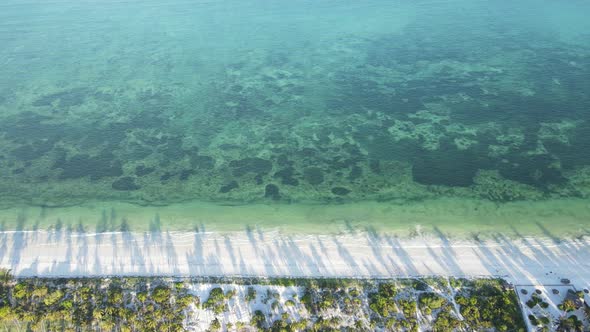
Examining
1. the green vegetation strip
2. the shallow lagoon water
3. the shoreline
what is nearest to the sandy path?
the shoreline

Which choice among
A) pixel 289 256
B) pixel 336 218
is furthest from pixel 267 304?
pixel 336 218

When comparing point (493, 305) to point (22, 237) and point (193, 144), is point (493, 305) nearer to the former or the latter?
point (193, 144)

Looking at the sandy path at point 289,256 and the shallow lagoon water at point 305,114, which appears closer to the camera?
the sandy path at point 289,256

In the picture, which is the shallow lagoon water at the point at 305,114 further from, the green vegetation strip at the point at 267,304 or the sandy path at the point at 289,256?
the green vegetation strip at the point at 267,304

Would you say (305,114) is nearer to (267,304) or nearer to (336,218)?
(336,218)

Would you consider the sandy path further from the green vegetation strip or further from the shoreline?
the green vegetation strip

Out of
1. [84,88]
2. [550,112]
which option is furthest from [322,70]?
[84,88]

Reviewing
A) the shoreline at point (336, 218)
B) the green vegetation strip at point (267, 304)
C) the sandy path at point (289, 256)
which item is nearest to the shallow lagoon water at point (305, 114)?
the shoreline at point (336, 218)
